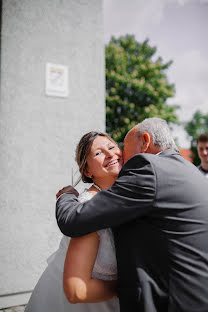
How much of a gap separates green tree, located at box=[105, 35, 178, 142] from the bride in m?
16.0

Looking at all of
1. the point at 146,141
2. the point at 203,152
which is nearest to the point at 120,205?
the point at 146,141

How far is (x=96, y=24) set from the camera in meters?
4.12

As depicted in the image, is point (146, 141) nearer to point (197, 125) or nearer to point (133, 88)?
point (133, 88)

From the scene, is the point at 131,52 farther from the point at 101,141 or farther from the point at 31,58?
the point at 101,141


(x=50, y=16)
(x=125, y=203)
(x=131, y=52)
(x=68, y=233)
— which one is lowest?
(x=68, y=233)

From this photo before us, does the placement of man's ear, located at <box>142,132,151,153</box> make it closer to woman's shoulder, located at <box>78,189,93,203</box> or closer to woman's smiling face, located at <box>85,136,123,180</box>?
woman's smiling face, located at <box>85,136,123,180</box>

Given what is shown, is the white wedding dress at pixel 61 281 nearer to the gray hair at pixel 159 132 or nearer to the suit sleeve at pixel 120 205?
Result: the suit sleeve at pixel 120 205

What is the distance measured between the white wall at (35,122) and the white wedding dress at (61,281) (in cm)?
170

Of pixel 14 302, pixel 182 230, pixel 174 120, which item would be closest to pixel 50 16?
pixel 182 230

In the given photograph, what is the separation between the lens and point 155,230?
4.57 feet

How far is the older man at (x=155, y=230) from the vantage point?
4.37 feet

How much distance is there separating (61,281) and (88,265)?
44 cm

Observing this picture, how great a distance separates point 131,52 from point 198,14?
46.7 feet

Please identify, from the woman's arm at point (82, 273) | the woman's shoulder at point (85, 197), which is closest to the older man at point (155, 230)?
the woman's arm at point (82, 273)
